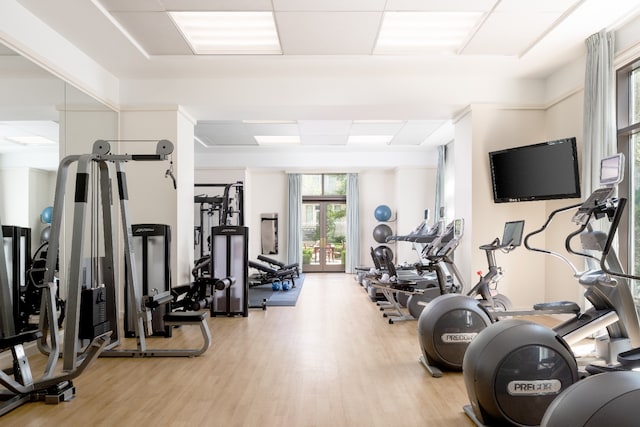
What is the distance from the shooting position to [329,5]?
4137mm

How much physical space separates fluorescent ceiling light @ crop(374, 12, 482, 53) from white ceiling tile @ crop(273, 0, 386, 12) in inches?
10.1

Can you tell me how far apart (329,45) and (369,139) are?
498cm

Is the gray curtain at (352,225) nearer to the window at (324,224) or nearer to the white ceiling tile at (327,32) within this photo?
the window at (324,224)

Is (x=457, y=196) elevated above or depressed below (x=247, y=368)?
above

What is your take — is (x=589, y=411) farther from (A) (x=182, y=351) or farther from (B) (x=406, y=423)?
(A) (x=182, y=351)

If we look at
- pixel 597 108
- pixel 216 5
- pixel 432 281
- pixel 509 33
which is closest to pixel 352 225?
pixel 432 281

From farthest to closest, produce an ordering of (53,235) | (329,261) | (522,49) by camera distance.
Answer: (329,261)
(522,49)
(53,235)

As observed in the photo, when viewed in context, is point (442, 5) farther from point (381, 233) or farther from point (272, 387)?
point (381, 233)

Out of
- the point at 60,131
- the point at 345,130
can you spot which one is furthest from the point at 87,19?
the point at 345,130

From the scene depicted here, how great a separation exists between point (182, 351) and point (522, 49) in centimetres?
455

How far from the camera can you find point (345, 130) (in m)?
8.83

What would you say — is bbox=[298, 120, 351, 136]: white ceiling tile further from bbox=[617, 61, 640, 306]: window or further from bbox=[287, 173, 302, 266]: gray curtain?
bbox=[617, 61, 640, 306]: window

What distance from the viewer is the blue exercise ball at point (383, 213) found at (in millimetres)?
11797

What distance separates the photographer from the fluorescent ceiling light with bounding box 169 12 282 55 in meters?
4.47
